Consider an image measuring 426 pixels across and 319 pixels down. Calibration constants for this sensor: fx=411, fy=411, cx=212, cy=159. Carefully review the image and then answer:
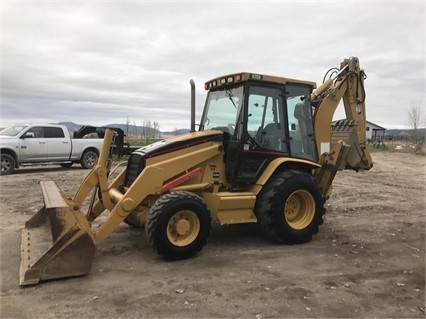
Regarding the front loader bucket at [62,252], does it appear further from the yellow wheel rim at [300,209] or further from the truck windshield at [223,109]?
the yellow wheel rim at [300,209]

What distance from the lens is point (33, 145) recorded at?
15914 millimetres

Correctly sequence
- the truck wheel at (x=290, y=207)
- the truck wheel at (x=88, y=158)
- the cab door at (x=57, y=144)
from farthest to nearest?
the truck wheel at (x=88, y=158) < the cab door at (x=57, y=144) < the truck wheel at (x=290, y=207)

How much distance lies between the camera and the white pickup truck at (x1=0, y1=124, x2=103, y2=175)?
15.3m

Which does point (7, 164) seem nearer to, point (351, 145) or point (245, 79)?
point (245, 79)

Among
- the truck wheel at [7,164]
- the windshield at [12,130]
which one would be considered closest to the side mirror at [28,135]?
the windshield at [12,130]

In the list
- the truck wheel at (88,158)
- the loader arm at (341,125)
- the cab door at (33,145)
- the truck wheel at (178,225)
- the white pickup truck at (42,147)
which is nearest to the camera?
the truck wheel at (178,225)

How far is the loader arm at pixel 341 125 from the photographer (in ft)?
24.2

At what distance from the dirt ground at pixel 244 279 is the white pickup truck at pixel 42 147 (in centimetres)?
821

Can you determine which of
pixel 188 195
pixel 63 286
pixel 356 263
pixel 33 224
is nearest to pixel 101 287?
pixel 63 286

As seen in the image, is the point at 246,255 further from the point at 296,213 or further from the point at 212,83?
the point at 212,83

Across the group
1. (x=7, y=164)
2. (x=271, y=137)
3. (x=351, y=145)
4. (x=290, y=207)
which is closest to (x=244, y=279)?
(x=290, y=207)

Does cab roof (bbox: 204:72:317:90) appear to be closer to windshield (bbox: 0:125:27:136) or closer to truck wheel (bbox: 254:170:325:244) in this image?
truck wheel (bbox: 254:170:325:244)

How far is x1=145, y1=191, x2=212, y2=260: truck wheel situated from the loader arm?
2.73 metres

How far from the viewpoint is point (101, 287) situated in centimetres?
472
